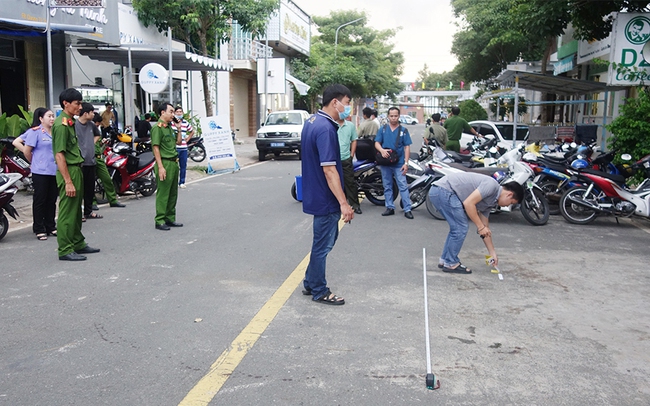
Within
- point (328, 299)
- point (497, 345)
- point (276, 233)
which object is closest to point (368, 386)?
point (497, 345)

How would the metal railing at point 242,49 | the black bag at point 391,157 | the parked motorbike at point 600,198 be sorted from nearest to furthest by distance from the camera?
1. the parked motorbike at point 600,198
2. the black bag at point 391,157
3. the metal railing at point 242,49

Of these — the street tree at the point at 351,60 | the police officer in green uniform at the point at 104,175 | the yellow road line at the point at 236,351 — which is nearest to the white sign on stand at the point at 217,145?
the police officer in green uniform at the point at 104,175

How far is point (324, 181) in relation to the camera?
203 inches

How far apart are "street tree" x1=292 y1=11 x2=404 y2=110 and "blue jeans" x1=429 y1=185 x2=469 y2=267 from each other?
35.7 meters

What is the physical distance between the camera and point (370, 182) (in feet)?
35.5

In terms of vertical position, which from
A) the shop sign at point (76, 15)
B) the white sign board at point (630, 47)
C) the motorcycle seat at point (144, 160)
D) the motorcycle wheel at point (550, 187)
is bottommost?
the motorcycle wheel at point (550, 187)

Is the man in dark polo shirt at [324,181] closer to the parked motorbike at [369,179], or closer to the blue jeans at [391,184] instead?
the blue jeans at [391,184]

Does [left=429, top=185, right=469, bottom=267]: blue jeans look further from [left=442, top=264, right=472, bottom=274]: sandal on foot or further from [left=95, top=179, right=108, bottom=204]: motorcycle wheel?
[left=95, top=179, right=108, bottom=204]: motorcycle wheel

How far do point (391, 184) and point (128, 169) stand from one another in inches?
203

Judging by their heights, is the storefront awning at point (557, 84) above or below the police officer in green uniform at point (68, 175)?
above

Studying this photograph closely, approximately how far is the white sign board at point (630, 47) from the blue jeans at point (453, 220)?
7141 millimetres

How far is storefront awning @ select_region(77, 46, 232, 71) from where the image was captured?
15922 millimetres

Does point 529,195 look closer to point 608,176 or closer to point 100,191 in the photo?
point 608,176

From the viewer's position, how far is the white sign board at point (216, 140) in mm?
16281
